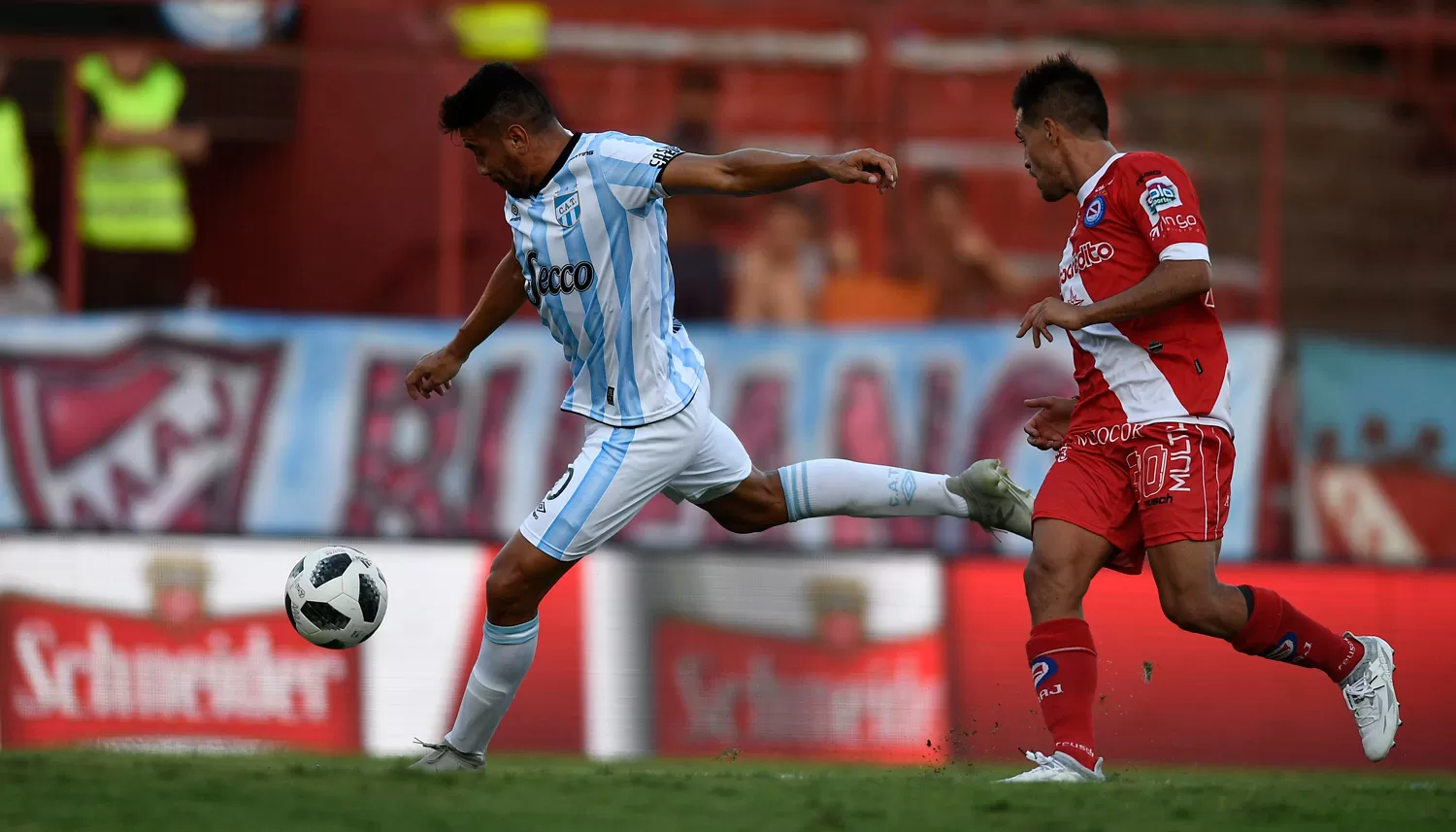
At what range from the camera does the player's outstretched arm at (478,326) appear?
22.4 feet

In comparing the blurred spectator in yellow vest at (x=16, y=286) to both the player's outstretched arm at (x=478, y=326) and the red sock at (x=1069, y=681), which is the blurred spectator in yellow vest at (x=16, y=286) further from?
the red sock at (x=1069, y=681)

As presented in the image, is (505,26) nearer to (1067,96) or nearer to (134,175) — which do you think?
(134,175)

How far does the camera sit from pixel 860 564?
31.4 feet

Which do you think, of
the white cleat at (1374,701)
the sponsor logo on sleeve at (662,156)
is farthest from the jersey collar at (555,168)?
the white cleat at (1374,701)

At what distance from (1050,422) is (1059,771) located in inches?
52.1

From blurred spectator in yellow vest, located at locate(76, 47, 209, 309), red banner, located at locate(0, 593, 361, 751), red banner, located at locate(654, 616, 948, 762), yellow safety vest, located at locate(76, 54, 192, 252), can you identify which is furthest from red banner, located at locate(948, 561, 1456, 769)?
yellow safety vest, located at locate(76, 54, 192, 252)

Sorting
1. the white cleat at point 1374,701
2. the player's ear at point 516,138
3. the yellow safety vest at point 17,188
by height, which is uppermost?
the yellow safety vest at point 17,188

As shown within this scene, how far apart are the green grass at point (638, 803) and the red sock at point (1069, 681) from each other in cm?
20

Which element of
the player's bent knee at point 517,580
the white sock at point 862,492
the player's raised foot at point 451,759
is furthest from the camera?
the white sock at point 862,492

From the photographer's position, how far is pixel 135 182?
41.5ft

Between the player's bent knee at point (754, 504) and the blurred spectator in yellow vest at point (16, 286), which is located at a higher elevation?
the blurred spectator in yellow vest at point (16, 286)

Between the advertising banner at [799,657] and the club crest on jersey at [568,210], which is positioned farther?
the advertising banner at [799,657]

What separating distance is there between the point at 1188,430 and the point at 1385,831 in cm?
145

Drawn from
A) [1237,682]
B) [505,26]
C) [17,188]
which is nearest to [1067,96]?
[1237,682]
